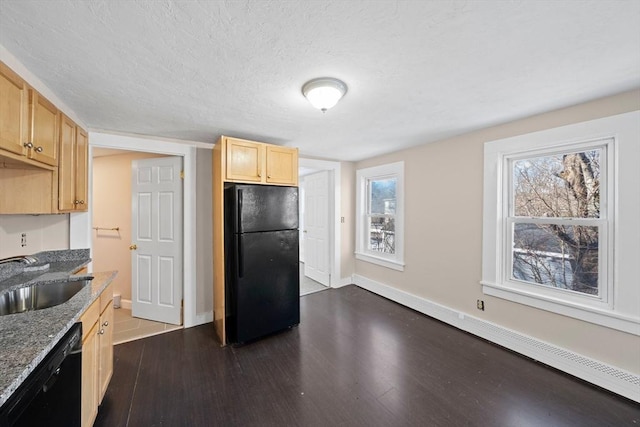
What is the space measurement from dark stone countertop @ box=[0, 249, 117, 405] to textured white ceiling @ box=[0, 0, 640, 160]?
4.36ft

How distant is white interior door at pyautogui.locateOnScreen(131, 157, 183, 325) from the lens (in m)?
Result: 2.92

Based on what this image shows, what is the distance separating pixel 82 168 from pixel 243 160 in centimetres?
142

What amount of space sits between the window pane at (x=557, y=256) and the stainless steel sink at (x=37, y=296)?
371 centimetres

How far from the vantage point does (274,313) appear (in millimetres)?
2695

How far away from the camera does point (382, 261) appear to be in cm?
389

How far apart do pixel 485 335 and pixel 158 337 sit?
348cm

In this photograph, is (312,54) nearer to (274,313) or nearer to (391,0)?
(391,0)

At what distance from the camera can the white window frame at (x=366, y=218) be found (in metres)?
3.63

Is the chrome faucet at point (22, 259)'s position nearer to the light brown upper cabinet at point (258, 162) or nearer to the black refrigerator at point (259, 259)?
the black refrigerator at point (259, 259)

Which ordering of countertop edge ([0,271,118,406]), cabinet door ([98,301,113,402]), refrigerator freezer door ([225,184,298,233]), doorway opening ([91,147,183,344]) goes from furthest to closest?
doorway opening ([91,147,183,344]) → refrigerator freezer door ([225,184,298,233]) → cabinet door ([98,301,113,402]) → countertop edge ([0,271,118,406])

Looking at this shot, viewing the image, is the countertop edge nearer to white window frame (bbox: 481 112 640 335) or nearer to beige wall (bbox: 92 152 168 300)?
beige wall (bbox: 92 152 168 300)

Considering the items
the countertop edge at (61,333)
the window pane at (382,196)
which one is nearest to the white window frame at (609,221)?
the window pane at (382,196)

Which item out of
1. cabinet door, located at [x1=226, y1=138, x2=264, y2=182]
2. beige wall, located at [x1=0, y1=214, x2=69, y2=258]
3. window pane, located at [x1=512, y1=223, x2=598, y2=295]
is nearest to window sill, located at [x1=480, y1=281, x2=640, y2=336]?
window pane, located at [x1=512, y1=223, x2=598, y2=295]

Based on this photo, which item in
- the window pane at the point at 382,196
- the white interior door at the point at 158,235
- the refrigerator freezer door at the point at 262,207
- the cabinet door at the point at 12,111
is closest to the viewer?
the cabinet door at the point at 12,111
